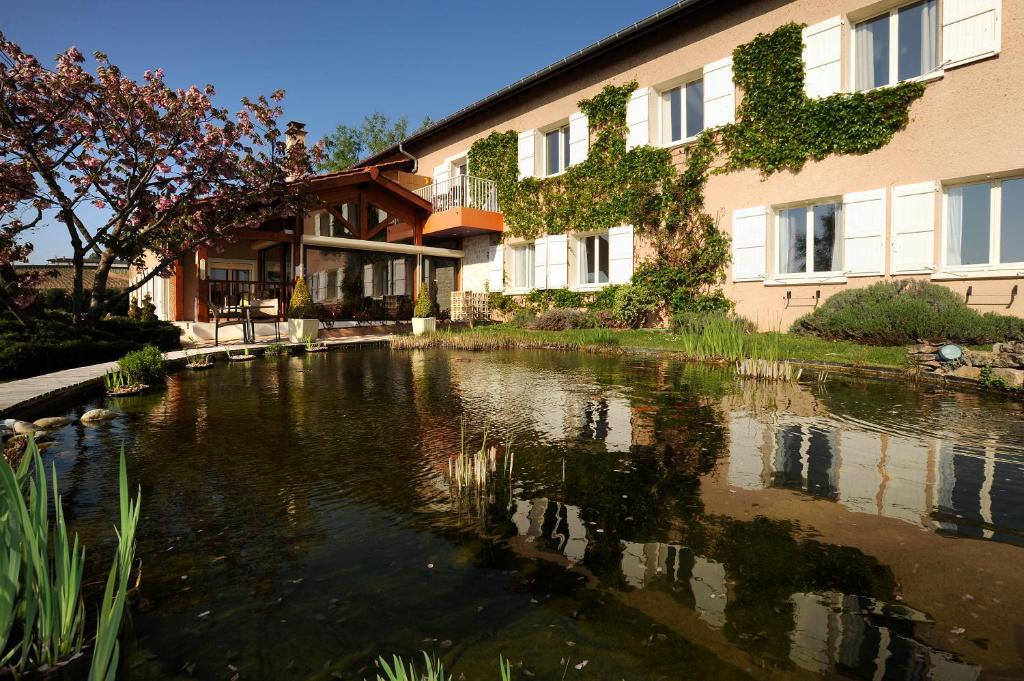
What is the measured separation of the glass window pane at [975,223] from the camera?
8414 mm

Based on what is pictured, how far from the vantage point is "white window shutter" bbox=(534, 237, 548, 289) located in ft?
50.2

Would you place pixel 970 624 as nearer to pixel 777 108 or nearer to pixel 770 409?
pixel 770 409

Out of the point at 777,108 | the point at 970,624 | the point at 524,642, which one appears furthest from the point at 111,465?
the point at 777,108

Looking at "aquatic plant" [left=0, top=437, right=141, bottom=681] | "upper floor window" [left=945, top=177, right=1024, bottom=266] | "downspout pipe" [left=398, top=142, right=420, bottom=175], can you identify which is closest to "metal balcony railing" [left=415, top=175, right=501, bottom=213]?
"downspout pipe" [left=398, top=142, right=420, bottom=175]

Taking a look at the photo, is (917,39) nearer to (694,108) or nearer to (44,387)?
(694,108)

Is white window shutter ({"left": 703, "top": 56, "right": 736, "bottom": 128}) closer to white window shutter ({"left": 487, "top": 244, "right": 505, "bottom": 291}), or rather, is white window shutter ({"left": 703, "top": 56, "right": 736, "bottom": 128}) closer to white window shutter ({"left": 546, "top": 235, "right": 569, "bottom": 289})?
white window shutter ({"left": 546, "top": 235, "right": 569, "bottom": 289})

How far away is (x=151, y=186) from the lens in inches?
404

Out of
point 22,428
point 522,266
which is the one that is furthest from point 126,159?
point 522,266

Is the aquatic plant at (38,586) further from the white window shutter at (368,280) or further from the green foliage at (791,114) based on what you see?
the white window shutter at (368,280)

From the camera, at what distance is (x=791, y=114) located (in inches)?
412

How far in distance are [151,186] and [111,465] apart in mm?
8957

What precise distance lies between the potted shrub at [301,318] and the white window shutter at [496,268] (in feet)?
19.9

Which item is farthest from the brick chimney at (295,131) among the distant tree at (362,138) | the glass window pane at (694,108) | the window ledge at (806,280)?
the distant tree at (362,138)

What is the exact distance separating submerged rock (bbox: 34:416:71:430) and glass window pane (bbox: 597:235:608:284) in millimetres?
11817
